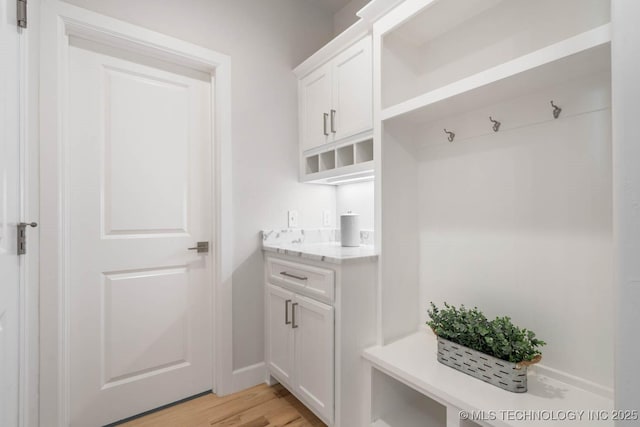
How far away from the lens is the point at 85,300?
5.42ft

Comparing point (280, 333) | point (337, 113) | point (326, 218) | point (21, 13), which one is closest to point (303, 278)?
point (280, 333)

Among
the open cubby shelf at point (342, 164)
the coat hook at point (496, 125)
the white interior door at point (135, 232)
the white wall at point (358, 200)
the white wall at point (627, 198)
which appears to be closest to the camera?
the white wall at point (627, 198)

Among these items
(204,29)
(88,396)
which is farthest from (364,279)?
(204,29)

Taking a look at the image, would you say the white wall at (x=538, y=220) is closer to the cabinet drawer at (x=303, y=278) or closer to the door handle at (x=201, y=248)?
the cabinet drawer at (x=303, y=278)

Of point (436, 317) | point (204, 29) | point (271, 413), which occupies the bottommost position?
point (271, 413)

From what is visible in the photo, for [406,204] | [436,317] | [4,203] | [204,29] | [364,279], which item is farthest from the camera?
[204,29]

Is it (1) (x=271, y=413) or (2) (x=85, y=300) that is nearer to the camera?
(2) (x=85, y=300)

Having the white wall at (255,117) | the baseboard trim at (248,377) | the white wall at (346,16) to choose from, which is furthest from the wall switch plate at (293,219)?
the white wall at (346,16)

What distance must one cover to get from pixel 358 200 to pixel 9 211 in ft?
6.01

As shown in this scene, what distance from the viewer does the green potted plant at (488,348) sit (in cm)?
116

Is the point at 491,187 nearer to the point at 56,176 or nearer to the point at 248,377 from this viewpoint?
the point at 248,377

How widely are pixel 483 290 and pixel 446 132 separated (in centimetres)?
83

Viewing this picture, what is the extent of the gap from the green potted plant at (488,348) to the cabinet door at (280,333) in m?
0.84

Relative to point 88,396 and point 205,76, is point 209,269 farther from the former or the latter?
point 205,76
